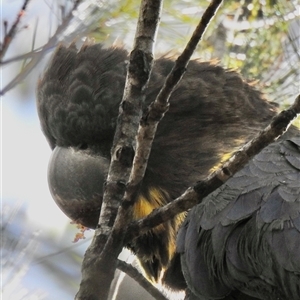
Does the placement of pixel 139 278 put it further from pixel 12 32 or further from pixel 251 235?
pixel 12 32

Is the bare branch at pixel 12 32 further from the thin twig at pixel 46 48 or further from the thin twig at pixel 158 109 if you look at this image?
the thin twig at pixel 158 109

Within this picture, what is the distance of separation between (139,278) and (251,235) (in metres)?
0.46

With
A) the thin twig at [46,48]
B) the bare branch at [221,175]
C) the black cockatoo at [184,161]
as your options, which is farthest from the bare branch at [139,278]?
the thin twig at [46,48]

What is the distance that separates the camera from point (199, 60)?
103 inches

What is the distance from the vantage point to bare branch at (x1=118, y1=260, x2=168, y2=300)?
2117 millimetres

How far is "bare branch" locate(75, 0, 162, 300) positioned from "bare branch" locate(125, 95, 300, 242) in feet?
0.21

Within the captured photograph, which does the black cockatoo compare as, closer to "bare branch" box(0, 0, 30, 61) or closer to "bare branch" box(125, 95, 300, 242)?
"bare branch" box(125, 95, 300, 242)

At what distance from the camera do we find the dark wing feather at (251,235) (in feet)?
6.06

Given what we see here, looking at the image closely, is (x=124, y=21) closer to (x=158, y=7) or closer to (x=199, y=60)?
(x=199, y=60)

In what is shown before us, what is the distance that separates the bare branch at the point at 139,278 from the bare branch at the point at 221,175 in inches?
10.4

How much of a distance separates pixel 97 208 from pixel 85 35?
751 millimetres

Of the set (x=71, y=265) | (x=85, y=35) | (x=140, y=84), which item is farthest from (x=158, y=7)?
(x=71, y=265)

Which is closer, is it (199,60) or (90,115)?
(90,115)

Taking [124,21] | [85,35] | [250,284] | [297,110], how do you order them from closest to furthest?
[297,110], [250,284], [85,35], [124,21]
